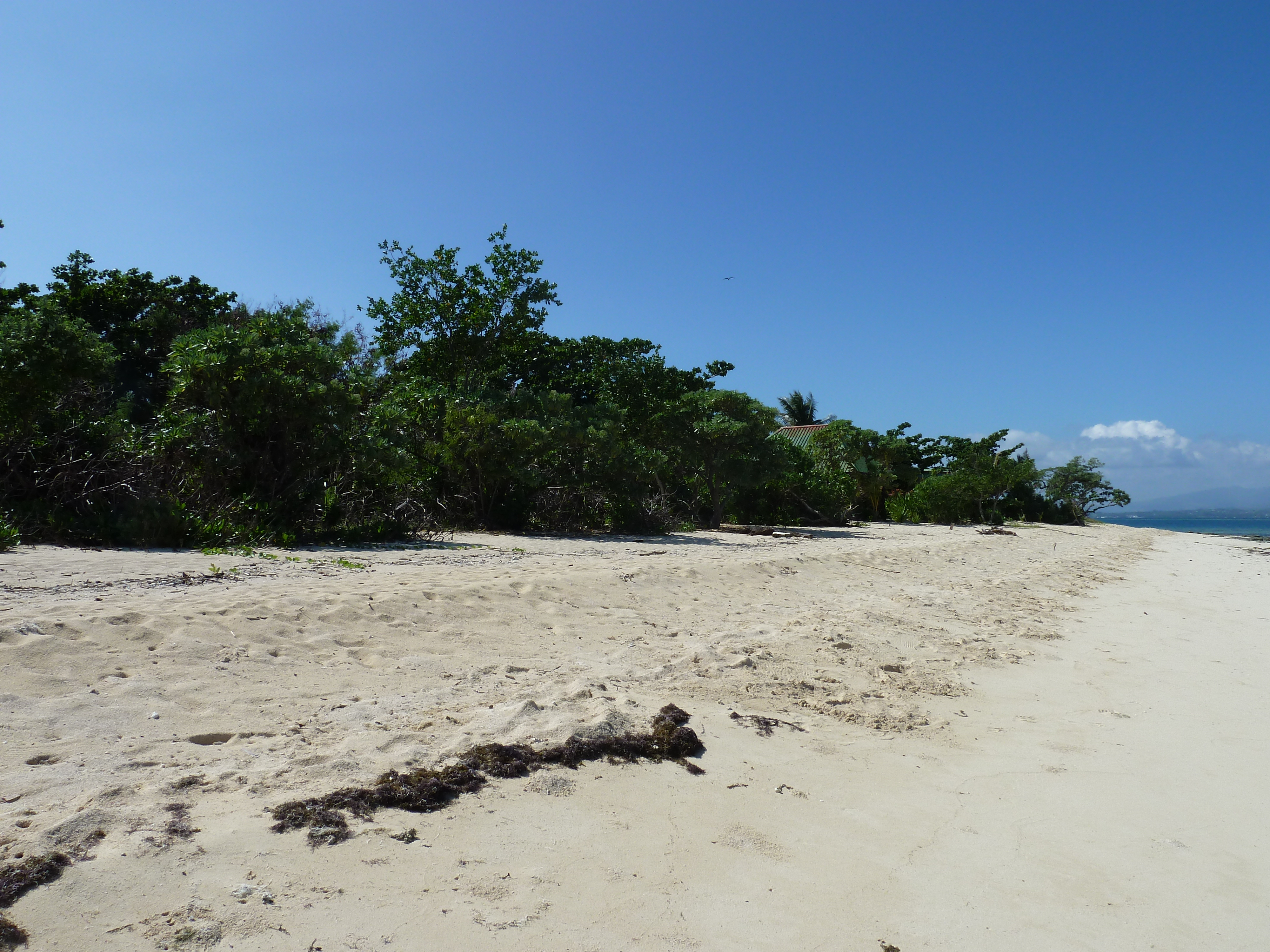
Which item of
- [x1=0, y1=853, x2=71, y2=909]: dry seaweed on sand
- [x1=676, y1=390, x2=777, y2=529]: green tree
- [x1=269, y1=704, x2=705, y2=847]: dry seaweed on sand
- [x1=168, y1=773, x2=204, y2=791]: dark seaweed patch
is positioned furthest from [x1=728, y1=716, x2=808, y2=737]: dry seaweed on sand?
[x1=676, y1=390, x2=777, y2=529]: green tree

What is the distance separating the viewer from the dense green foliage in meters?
8.48

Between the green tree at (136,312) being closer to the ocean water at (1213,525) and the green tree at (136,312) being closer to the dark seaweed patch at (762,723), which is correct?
the dark seaweed patch at (762,723)

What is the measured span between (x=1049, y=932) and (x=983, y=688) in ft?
8.80

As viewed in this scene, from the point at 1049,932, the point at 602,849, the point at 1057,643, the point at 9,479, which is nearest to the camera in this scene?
the point at 1049,932

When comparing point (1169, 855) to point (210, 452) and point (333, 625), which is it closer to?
point (333, 625)

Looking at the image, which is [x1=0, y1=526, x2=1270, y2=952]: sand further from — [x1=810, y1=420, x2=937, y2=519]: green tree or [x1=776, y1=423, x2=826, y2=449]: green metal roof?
[x1=776, y1=423, x2=826, y2=449]: green metal roof

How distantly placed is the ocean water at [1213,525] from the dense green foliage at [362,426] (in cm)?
3362

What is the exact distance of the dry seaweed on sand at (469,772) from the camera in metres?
2.49

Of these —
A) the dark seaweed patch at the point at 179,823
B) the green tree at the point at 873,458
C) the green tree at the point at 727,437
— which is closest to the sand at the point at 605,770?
the dark seaweed patch at the point at 179,823

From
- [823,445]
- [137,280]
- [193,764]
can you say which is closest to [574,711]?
[193,764]

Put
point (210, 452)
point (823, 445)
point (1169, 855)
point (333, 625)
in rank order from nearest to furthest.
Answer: point (1169, 855) → point (333, 625) → point (210, 452) → point (823, 445)

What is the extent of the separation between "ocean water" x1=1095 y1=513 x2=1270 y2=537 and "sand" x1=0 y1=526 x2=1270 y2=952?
4108cm

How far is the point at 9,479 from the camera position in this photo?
27.6 ft

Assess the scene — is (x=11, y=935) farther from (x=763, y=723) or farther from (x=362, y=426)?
(x=362, y=426)
